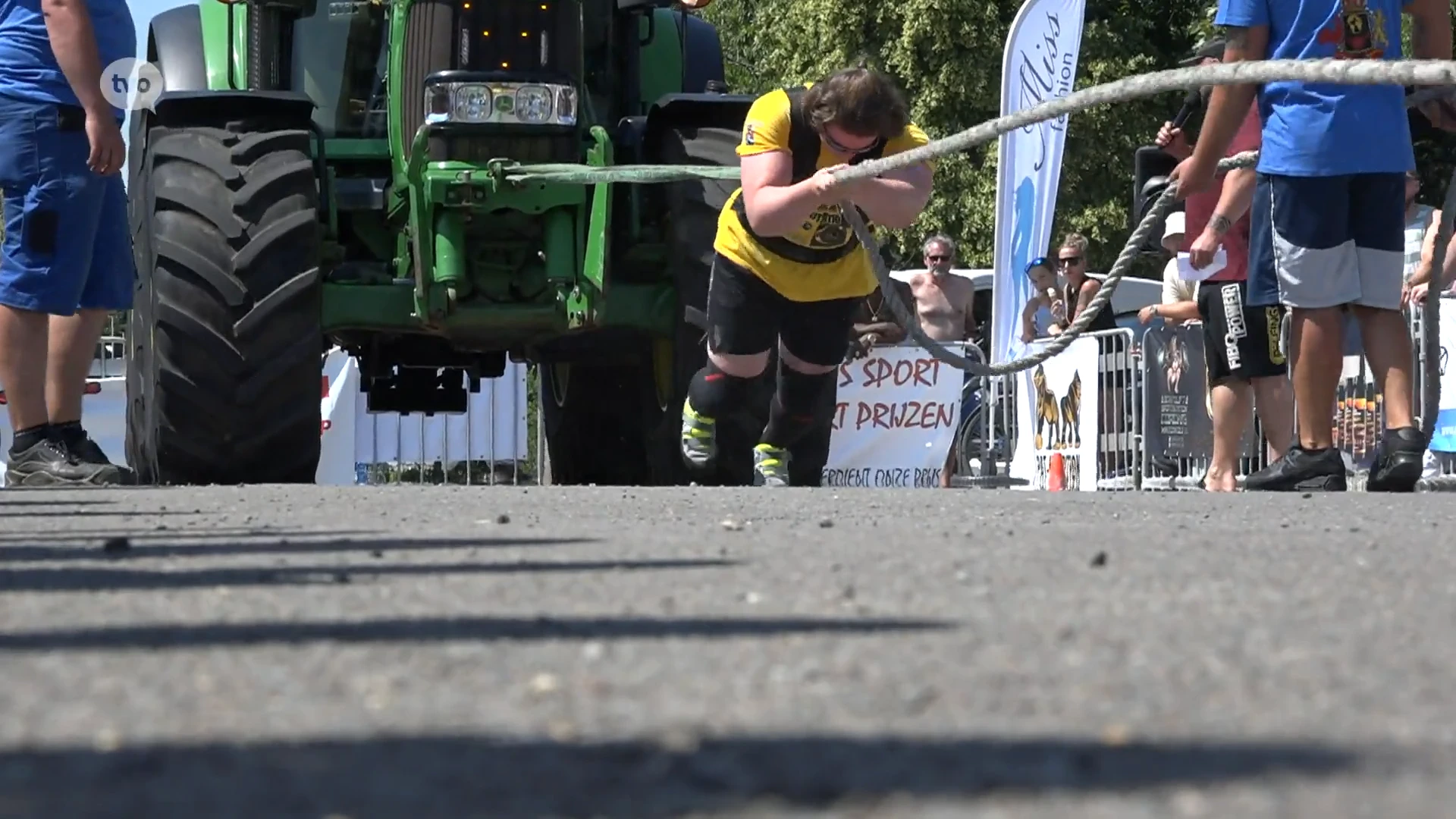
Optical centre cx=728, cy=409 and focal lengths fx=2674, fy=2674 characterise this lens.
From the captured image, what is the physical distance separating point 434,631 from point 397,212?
608cm

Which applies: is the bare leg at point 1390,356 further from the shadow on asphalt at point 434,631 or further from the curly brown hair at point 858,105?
the shadow on asphalt at point 434,631

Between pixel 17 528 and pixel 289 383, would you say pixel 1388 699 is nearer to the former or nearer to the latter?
pixel 17 528

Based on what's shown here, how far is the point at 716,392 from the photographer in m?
9.25

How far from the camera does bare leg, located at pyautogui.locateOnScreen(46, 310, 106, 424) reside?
8.83 meters

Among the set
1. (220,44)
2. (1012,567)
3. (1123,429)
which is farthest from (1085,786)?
(1123,429)

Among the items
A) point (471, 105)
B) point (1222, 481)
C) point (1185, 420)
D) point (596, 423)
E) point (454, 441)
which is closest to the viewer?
point (471, 105)

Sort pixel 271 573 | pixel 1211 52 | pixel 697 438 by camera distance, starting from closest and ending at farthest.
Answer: pixel 271 573 → pixel 697 438 → pixel 1211 52

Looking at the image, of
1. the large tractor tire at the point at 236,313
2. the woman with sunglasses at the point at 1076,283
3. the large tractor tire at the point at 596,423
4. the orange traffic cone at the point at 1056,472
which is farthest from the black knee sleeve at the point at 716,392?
the woman with sunglasses at the point at 1076,283

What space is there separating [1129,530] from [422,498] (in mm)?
2395

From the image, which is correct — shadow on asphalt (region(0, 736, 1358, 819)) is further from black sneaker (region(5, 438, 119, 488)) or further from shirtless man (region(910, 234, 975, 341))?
shirtless man (region(910, 234, 975, 341))

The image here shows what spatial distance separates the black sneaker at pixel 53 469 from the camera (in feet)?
28.0

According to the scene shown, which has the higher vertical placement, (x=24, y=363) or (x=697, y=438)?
(x=24, y=363)

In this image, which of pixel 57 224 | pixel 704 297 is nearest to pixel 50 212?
pixel 57 224

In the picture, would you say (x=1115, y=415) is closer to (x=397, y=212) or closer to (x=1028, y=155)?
(x=1028, y=155)
